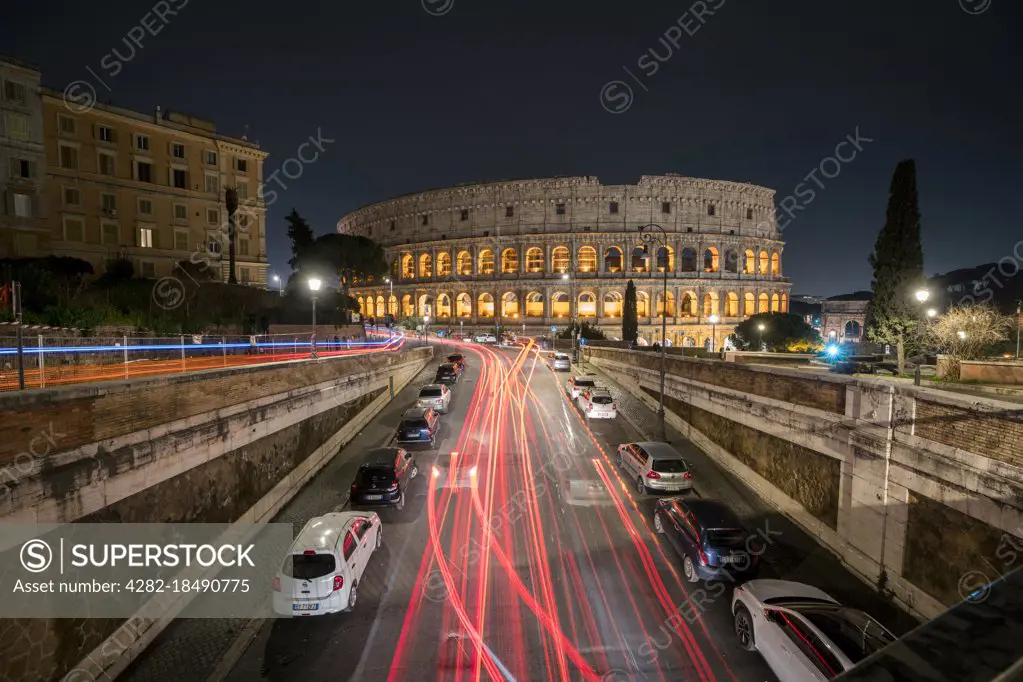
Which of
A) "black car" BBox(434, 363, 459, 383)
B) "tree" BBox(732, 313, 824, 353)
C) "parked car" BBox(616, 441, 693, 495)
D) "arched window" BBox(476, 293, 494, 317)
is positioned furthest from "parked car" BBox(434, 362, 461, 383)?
"arched window" BBox(476, 293, 494, 317)

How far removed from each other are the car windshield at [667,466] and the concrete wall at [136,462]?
12203 millimetres

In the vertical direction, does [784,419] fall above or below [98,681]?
above

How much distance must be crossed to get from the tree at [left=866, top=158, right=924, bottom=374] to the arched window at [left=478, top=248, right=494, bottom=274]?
204 ft

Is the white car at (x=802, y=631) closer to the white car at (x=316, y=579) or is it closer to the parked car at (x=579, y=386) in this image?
the white car at (x=316, y=579)

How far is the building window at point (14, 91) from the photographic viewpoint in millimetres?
30469

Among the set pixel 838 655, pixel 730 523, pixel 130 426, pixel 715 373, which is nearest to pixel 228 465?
pixel 130 426

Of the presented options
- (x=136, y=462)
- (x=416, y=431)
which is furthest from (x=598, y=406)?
(x=136, y=462)

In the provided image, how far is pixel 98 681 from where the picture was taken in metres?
8.45

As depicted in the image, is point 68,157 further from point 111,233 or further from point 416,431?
point 416,431

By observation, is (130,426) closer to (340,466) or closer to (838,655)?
(340,466)

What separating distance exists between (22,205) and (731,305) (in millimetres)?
85299

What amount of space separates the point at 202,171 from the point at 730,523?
45.8m

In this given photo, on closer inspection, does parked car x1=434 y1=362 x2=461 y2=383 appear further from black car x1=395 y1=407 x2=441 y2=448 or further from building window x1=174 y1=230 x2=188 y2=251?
building window x1=174 y1=230 x2=188 y2=251

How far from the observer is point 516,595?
36.7 ft
